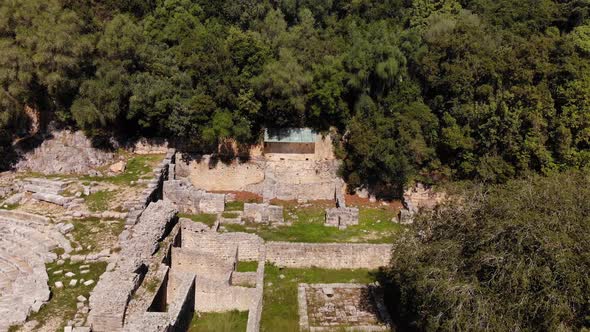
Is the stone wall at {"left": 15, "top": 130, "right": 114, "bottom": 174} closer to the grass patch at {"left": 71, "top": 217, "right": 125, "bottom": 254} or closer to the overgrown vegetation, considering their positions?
the grass patch at {"left": 71, "top": 217, "right": 125, "bottom": 254}

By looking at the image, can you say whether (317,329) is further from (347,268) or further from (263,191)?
(263,191)

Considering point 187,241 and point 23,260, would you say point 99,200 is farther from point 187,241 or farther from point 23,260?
point 23,260

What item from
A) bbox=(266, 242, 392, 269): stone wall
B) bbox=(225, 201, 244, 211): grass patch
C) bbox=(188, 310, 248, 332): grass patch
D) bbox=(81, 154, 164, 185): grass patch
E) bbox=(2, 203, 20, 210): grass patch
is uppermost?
bbox=(81, 154, 164, 185): grass patch

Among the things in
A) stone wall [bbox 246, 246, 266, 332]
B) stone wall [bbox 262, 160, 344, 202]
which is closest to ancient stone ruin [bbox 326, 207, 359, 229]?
stone wall [bbox 262, 160, 344, 202]

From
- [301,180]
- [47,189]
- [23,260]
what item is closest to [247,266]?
[23,260]

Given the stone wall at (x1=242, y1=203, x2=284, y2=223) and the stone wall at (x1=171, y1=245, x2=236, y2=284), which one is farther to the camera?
the stone wall at (x1=242, y1=203, x2=284, y2=223)

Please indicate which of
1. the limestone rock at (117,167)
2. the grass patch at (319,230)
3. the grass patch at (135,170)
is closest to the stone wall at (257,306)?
the grass patch at (319,230)
